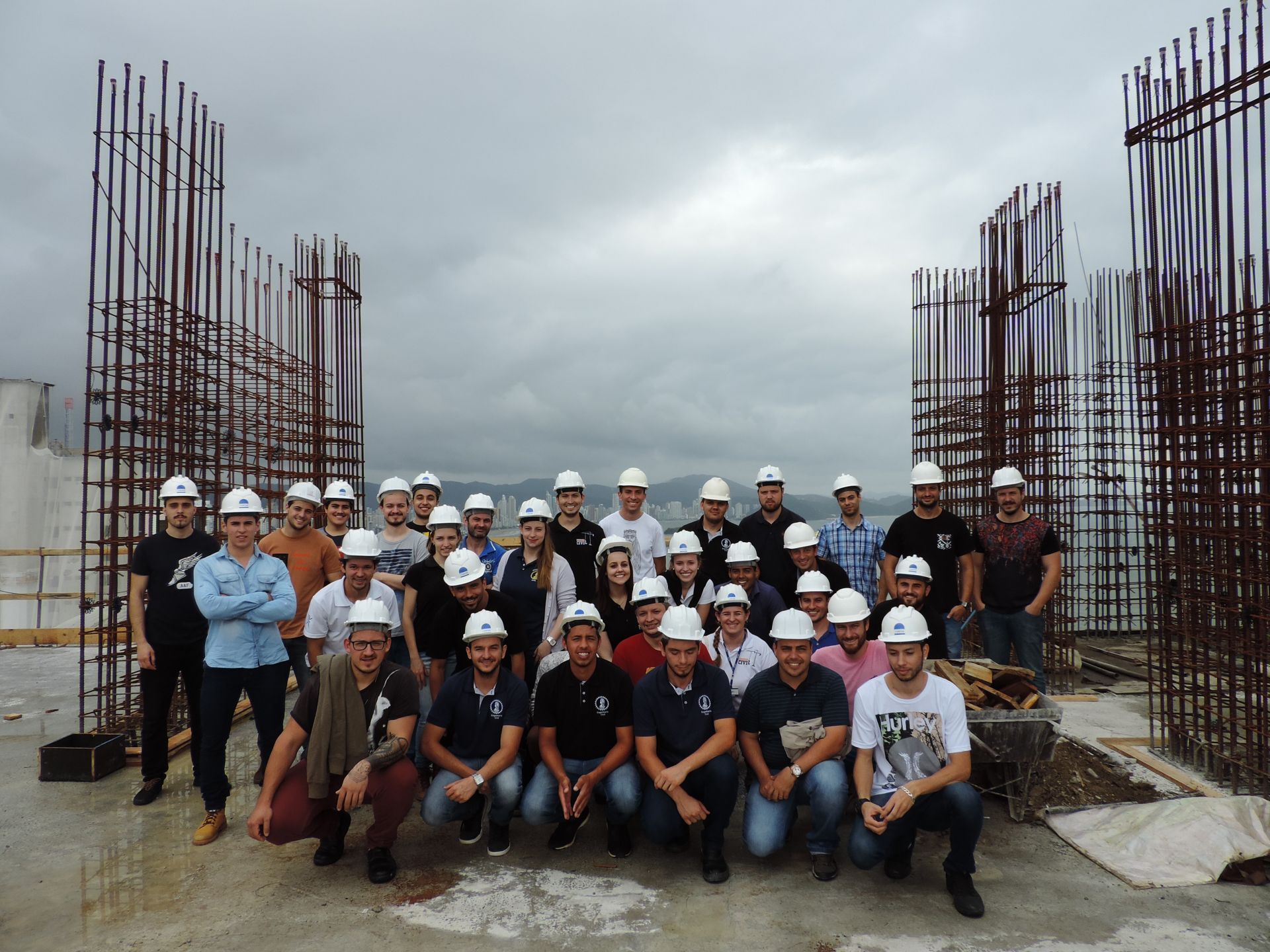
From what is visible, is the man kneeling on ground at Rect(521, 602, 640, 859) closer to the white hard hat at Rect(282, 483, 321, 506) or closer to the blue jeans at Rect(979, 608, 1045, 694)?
the white hard hat at Rect(282, 483, 321, 506)

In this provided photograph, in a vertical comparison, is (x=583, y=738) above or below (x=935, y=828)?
above

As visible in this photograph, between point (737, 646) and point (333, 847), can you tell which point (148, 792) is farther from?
point (737, 646)

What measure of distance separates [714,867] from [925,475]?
3.56 metres

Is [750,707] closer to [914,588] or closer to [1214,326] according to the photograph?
[914,588]

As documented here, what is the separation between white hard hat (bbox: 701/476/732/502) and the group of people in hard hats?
2 cm

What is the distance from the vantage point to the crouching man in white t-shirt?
3.71 meters

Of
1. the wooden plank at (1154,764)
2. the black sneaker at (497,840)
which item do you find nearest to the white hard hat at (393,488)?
the black sneaker at (497,840)

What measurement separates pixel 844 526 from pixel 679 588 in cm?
171

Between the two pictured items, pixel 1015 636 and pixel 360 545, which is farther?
pixel 1015 636

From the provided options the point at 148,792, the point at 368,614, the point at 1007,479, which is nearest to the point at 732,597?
the point at 368,614

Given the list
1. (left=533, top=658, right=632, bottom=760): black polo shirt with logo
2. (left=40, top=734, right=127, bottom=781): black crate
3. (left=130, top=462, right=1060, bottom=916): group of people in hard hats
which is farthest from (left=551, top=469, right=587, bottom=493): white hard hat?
(left=40, top=734, right=127, bottom=781): black crate

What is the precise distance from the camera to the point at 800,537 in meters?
5.59

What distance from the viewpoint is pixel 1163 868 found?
399 centimetres

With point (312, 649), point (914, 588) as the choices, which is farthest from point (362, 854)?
point (914, 588)
